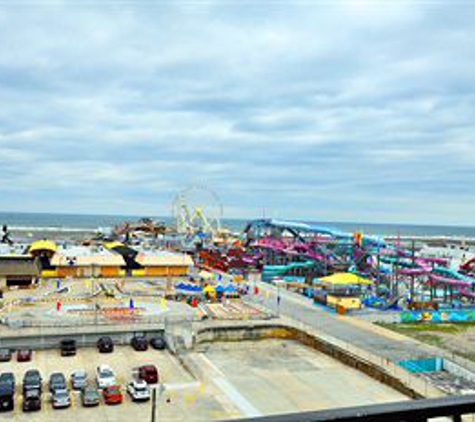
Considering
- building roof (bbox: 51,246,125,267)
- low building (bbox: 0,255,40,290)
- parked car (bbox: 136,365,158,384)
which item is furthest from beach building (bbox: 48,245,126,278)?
parked car (bbox: 136,365,158,384)

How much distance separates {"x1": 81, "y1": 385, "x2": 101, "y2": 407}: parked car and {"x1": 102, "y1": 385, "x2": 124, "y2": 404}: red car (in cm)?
28

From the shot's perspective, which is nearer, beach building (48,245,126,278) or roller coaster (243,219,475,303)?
roller coaster (243,219,475,303)

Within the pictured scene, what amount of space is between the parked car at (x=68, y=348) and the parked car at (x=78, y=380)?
4.78 m

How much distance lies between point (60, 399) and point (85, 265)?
35594 millimetres

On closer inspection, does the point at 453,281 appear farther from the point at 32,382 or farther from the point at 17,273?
the point at 17,273

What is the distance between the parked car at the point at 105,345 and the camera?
26.9 meters

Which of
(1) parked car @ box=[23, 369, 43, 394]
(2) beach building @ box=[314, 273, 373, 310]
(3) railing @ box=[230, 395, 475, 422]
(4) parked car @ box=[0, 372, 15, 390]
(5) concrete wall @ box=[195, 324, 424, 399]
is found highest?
(3) railing @ box=[230, 395, 475, 422]

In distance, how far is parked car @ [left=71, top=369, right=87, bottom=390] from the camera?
67.9ft

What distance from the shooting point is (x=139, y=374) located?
22.3 m

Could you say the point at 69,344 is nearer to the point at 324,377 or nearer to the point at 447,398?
the point at 324,377

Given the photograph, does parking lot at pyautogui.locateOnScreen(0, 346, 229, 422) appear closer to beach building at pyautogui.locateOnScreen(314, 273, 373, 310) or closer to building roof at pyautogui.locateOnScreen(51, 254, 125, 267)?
beach building at pyautogui.locateOnScreen(314, 273, 373, 310)

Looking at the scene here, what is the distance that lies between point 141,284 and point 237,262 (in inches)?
672

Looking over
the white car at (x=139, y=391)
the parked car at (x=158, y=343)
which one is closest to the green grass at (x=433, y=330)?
the parked car at (x=158, y=343)

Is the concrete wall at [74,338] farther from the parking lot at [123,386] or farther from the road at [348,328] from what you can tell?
the road at [348,328]
